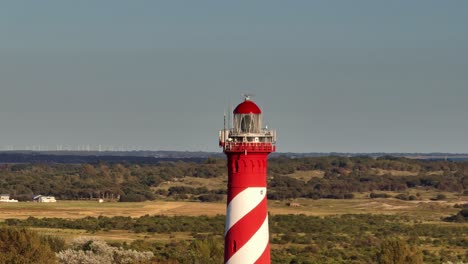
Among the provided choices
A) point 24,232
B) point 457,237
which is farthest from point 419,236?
point 24,232

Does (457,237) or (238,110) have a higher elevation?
(238,110)

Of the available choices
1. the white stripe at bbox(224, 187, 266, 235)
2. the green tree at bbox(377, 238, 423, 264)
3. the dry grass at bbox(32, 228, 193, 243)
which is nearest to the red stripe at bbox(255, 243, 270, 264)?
the white stripe at bbox(224, 187, 266, 235)

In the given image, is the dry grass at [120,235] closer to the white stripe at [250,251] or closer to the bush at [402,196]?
the bush at [402,196]

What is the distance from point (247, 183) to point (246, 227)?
1.39 metres

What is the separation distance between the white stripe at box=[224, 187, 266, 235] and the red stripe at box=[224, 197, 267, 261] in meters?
0.13

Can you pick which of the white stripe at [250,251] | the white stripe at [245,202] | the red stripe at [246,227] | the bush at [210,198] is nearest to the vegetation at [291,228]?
the bush at [210,198]

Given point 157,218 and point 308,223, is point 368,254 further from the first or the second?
point 157,218

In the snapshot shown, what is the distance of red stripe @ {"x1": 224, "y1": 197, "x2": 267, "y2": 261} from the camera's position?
35.7 metres

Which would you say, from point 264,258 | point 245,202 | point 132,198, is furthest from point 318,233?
point 245,202

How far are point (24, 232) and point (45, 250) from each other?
5.50 m

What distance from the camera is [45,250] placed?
212 feet

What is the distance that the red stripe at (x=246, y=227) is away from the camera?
35.7 meters

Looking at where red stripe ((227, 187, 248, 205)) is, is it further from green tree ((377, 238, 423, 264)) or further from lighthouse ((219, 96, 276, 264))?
green tree ((377, 238, 423, 264))

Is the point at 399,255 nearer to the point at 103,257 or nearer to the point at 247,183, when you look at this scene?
the point at 103,257
